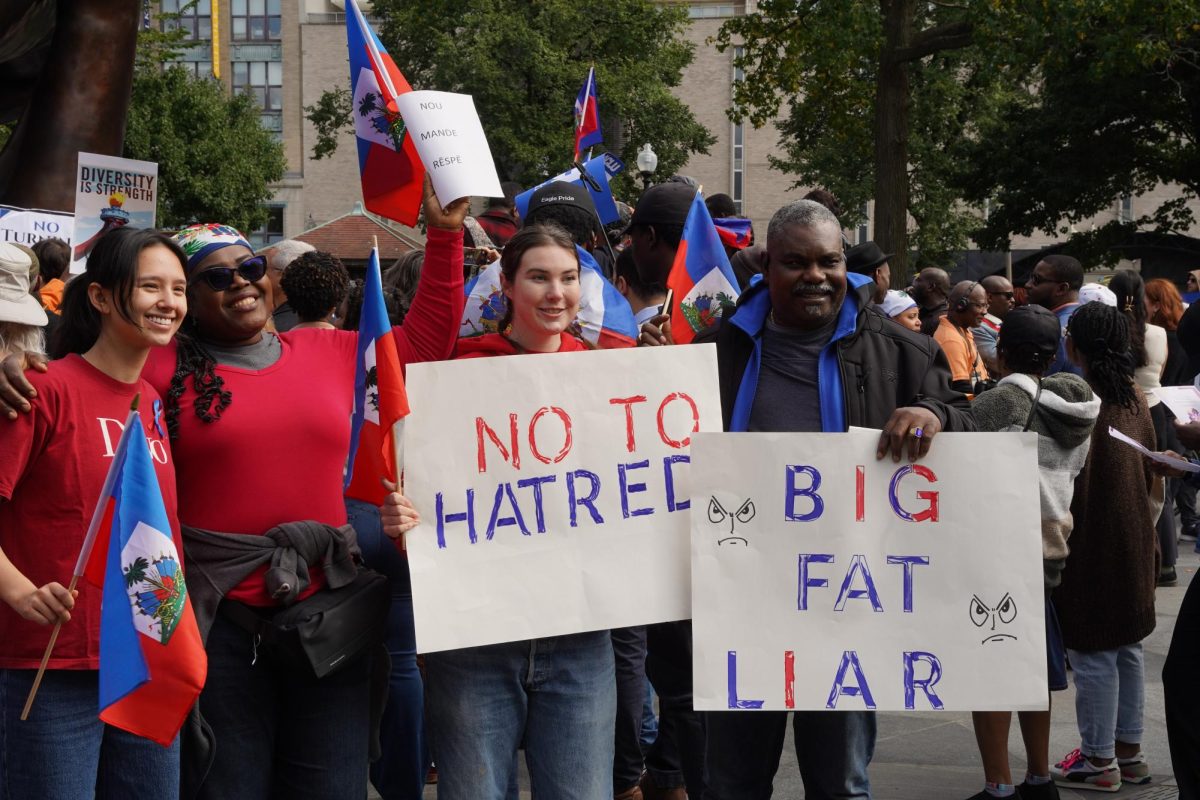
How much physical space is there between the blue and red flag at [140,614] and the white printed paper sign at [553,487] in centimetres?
61

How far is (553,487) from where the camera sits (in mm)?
3553

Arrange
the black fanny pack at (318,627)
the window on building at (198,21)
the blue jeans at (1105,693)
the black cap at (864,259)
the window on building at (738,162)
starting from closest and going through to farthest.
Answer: the black fanny pack at (318,627)
the blue jeans at (1105,693)
the black cap at (864,259)
the window on building at (738,162)
the window on building at (198,21)

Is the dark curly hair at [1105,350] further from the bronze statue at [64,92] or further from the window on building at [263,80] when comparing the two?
the window on building at [263,80]

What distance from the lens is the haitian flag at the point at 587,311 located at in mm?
4230

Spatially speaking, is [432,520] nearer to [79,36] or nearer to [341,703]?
[341,703]

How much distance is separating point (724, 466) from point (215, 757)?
1.45m

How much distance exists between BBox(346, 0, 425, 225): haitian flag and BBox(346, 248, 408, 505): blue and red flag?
352 mm

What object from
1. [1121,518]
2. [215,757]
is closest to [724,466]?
[215,757]

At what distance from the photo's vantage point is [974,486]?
3508 millimetres

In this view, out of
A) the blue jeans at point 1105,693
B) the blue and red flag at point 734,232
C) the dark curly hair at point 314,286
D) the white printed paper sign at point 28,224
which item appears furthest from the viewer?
the white printed paper sign at point 28,224

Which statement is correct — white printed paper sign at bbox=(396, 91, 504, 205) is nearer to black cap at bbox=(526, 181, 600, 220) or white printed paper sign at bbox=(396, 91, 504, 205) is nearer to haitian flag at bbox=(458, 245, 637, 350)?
haitian flag at bbox=(458, 245, 637, 350)

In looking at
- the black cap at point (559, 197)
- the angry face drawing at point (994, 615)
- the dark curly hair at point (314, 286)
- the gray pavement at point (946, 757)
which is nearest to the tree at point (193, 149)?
the black cap at point (559, 197)

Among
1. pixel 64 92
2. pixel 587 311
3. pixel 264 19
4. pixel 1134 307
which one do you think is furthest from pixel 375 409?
pixel 264 19

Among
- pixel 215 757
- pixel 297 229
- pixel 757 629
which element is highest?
pixel 297 229
